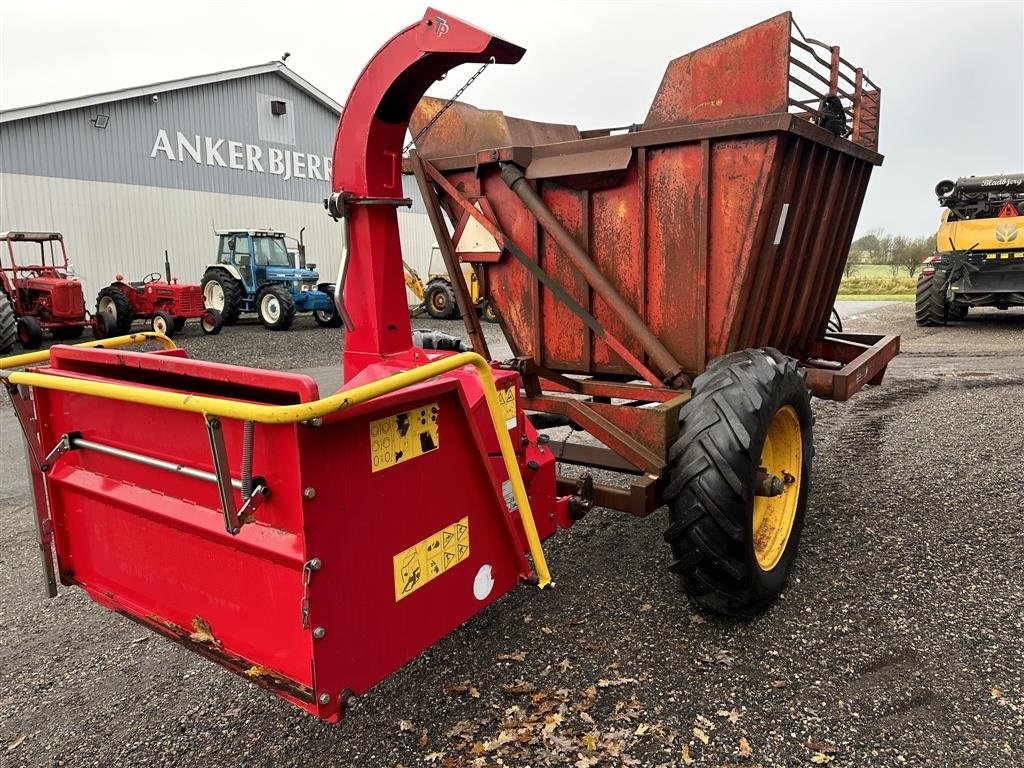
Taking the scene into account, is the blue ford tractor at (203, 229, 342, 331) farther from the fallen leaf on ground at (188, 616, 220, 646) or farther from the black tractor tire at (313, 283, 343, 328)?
the fallen leaf on ground at (188, 616, 220, 646)

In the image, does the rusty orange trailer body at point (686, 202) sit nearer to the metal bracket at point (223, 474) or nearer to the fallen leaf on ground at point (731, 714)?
the fallen leaf on ground at point (731, 714)

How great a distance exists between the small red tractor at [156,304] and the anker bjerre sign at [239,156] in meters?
4.55

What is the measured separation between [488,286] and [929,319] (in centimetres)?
1383

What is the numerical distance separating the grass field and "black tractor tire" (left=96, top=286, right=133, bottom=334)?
2383cm

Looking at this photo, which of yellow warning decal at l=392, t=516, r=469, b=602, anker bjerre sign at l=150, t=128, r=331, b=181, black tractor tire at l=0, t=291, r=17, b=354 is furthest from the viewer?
anker bjerre sign at l=150, t=128, r=331, b=181

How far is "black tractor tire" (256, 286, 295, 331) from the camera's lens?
635 inches

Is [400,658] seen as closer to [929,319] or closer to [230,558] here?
[230,558]

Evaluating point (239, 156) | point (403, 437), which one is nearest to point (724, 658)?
point (403, 437)

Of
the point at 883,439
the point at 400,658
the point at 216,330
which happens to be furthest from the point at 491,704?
the point at 216,330

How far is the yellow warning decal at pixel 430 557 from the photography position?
2.25 metres

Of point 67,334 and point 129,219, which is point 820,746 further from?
point 129,219

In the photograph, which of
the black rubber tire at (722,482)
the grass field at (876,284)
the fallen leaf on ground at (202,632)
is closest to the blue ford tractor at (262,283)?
the black rubber tire at (722,482)

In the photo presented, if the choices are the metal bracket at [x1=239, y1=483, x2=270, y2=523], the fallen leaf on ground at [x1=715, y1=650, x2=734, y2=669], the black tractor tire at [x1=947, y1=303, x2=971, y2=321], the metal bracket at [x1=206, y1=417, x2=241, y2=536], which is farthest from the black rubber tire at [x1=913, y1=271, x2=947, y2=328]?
the metal bracket at [x1=206, y1=417, x2=241, y2=536]

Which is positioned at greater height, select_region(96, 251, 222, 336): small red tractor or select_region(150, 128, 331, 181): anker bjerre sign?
select_region(150, 128, 331, 181): anker bjerre sign
